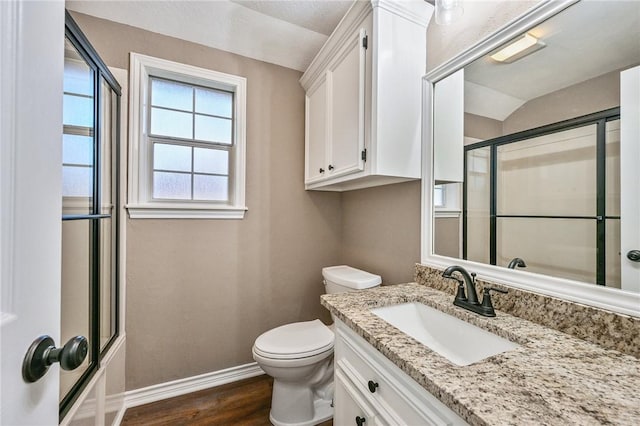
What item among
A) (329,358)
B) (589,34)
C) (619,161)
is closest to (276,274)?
(329,358)

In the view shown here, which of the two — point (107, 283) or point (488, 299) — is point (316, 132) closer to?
point (488, 299)

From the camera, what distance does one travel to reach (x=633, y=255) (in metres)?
0.78

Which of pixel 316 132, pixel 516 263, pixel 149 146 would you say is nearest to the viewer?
pixel 516 263

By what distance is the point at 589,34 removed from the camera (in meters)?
0.89

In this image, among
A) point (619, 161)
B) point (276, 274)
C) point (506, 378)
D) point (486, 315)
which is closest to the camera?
point (506, 378)

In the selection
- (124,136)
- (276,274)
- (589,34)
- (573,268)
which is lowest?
(276,274)

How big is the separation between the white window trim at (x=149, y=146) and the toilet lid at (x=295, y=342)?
0.86 metres

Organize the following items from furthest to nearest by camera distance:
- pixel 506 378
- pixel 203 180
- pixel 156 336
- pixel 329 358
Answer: pixel 203 180, pixel 156 336, pixel 329 358, pixel 506 378

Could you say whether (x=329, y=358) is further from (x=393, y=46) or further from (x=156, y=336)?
(x=393, y=46)

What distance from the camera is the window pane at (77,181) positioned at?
1081mm

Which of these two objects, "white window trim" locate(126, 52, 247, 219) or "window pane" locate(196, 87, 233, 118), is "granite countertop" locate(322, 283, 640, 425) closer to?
"white window trim" locate(126, 52, 247, 219)

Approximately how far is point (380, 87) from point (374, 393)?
1.28 m

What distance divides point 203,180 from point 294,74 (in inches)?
43.2

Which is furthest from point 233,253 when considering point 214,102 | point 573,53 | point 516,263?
point 573,53
